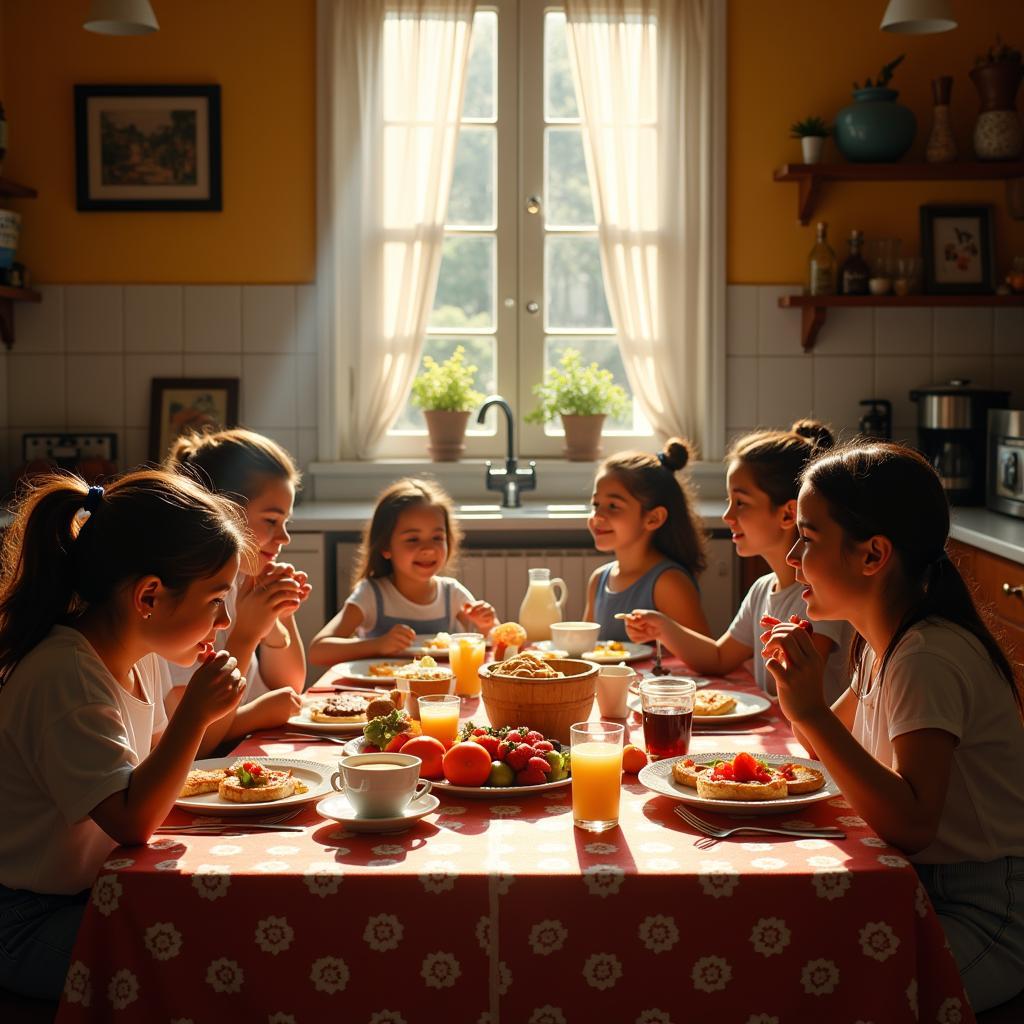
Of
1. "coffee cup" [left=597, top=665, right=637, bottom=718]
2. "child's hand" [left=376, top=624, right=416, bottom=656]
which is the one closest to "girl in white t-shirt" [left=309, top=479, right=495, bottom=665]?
"child's hand" [left=376, top=624, right=416, bottom=656]

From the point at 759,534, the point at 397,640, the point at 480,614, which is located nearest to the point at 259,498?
the point at 397,640

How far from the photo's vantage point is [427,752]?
5.27ft

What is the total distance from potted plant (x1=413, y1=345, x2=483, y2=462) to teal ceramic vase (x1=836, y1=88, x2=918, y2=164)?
1.42 metres

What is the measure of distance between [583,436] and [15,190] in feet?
6.48

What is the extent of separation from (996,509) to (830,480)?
2252 mm

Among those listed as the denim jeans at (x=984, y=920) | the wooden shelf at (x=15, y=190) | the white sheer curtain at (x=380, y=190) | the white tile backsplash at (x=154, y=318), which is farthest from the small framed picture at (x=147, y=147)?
the denim jeans at (x=984, y=920)

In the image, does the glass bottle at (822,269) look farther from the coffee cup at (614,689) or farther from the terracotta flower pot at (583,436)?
the coffee cup at (614,689)

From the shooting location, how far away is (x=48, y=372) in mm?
4195

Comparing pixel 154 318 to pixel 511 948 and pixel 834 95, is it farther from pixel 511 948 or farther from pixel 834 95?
pixel 511 948

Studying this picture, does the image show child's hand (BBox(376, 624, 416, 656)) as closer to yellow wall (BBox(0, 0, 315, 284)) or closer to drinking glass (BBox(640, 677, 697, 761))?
drinking glass (BBox(640, 677, 697, 761))

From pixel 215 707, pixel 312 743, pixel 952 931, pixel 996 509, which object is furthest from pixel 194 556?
pixel 996 509

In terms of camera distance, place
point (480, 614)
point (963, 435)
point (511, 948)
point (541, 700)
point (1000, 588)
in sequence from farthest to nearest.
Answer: point (963, 435), point (1000, 588), point (480, 614), point (541, 700), point (511, 948)

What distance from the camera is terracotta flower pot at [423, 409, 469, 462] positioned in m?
4.17

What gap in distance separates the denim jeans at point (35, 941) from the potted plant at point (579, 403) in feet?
9.62
